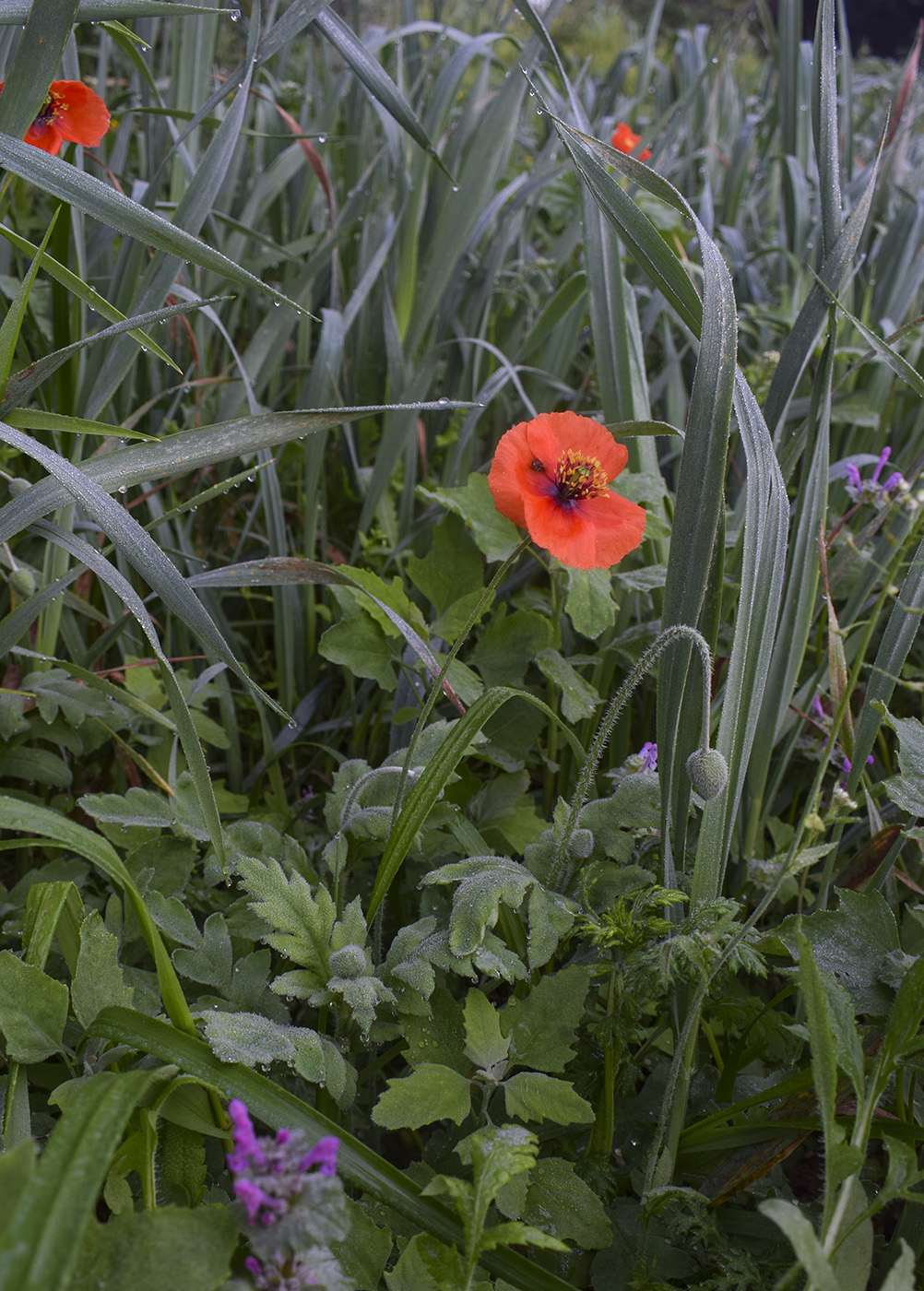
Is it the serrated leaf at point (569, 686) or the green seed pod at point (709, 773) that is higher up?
the green seed pod at point (709, 773)

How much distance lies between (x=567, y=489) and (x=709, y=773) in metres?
0.31

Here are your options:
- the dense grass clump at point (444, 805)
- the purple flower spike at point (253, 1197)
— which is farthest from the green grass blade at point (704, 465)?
the purple flower spike at point (253, 1197)

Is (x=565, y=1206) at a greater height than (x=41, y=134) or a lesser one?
lesser

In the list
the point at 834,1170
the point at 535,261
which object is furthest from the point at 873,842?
the point at 535,261

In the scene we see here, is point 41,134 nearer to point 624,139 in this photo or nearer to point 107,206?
point 107,206

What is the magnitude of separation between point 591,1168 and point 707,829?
10.7 inches

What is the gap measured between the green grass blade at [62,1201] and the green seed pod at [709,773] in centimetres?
41

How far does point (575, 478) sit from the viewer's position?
83 centimetres

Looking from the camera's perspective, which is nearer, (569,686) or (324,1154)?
(324,1154)

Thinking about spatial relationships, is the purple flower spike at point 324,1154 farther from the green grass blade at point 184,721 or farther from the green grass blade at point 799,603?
the green grass blade at point 799,603

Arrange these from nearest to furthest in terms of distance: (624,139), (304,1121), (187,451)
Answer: (304,1121), (187,451), (624,139)

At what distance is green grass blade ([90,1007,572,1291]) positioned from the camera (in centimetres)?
57

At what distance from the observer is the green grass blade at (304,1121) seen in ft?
1.87

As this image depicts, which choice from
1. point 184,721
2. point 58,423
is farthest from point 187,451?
point 184,721
